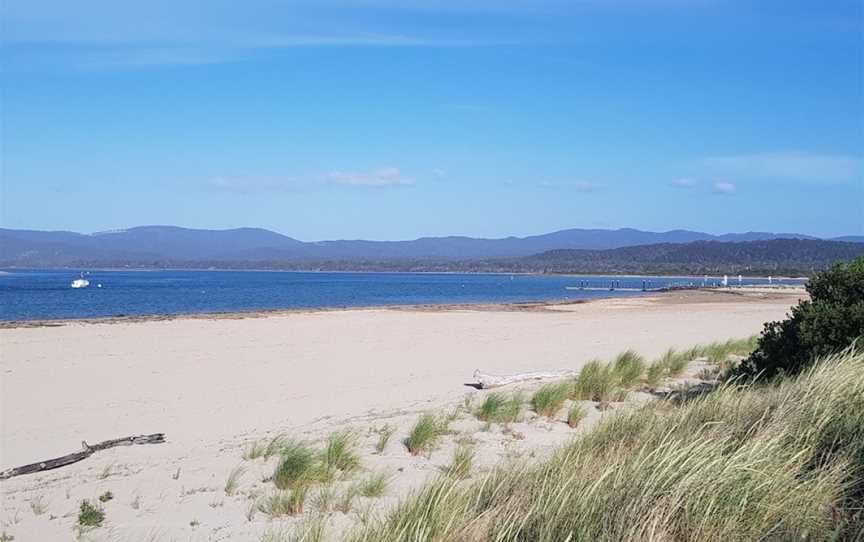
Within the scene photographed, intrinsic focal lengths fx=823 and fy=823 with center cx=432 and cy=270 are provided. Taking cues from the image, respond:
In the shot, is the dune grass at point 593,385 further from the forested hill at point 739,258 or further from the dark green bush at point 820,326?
the forested hill at point 739,258

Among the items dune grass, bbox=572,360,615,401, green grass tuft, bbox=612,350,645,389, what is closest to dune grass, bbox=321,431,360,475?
dune grass, bbox=572,360,615,401

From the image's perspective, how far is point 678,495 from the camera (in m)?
4.17

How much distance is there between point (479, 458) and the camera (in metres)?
7.72

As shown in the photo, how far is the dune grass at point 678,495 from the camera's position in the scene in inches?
159

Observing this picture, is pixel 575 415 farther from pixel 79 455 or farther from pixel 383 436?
pixel 79 455

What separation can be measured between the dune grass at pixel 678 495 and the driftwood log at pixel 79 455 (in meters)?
5.27

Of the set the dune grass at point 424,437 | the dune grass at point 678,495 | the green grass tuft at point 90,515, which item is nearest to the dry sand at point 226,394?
the green grass tuft at point 90,515

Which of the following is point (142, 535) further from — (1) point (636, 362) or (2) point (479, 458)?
(1) point (636, 362)

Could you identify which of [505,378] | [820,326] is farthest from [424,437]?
[505,378]

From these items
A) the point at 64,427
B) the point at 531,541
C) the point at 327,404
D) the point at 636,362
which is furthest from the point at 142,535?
the point at 636,362

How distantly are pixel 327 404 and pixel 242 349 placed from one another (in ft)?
31.9

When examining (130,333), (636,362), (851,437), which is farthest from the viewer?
(130,333)

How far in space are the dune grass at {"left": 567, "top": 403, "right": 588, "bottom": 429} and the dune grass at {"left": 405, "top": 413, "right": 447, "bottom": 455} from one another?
1.63 m

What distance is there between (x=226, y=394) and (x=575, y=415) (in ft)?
22.1
